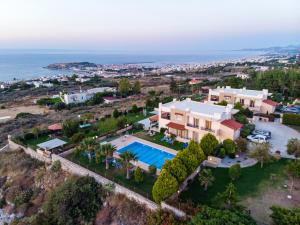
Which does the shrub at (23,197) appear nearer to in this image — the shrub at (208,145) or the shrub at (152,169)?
the shrub at (152,169)

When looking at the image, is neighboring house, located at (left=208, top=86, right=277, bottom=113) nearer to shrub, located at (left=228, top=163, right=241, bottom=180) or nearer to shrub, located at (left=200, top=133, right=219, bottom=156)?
shrub, located at (left=200, top=133, right=219, bottom=156)

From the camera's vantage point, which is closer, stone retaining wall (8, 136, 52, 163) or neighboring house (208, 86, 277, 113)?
stone retaining wall (8, 136, 52, 163)

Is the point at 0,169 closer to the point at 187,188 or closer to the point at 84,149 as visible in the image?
the point at 84,149

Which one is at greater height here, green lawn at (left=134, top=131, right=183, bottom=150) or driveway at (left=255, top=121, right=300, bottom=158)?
driveway at (left=255, top=121, right=300, bottom=158)

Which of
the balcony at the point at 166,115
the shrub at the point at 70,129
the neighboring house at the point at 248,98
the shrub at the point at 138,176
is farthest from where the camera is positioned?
the neighboring house at the point at 248,98

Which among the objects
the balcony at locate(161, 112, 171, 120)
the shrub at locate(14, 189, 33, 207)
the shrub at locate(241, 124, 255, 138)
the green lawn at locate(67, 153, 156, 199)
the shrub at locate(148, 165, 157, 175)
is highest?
the balcony at locate(161, 112, 171, 120)

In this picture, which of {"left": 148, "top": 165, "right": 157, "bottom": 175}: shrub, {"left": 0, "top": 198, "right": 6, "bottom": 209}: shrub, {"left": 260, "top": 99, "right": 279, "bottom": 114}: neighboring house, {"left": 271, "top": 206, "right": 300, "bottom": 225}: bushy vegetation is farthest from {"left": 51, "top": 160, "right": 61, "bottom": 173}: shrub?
{"left": 260, "top": 99, "right": 279, "bottom": 114}: neighboring house

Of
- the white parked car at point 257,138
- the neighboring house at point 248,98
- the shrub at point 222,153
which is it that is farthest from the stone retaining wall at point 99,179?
the neighboring house at point 248,98

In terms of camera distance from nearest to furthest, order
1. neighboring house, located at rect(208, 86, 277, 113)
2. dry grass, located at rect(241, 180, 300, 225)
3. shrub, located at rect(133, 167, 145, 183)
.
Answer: dry grass, located at rect(241, 180, 300, 225)
shrub, located at rect(133, 167, 145, 183)
neighboring house, located at rect(208, 86, 277, 113)
